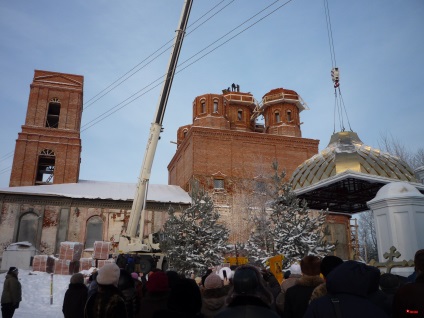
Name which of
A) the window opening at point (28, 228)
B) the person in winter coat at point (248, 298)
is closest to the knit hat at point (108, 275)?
the person in winter coat at point (248, 298)

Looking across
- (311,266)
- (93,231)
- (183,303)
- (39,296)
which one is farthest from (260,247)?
(93,231)

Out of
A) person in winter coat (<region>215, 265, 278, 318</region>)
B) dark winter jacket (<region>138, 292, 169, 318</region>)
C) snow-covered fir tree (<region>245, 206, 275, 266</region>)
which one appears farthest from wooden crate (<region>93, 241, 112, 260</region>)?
person in winter coat (<region>215, 265, 278, 318</region>)

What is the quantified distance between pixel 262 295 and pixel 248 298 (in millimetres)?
95

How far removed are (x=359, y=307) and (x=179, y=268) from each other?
16.0m

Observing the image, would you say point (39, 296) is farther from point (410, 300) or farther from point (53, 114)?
point (53, 114)

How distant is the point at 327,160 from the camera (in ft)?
39.1

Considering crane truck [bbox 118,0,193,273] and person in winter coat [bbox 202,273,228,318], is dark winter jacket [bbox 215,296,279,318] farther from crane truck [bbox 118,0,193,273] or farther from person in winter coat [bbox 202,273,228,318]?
crane truck [bbox 118,0,193,273]

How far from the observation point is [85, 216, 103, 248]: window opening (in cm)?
3152

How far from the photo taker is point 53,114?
1484 inches

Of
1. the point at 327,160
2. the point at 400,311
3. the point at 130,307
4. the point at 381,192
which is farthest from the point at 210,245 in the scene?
the point at 400,311

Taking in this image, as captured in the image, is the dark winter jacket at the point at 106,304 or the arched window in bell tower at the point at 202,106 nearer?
the dark winter jacket at the point at 106,304

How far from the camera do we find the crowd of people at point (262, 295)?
229 cm

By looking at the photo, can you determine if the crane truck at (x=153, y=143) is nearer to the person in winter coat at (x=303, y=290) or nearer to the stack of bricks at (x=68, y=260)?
the stack of bricks at (x=68, y=260)

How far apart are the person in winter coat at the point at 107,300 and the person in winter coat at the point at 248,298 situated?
1.37 meters
